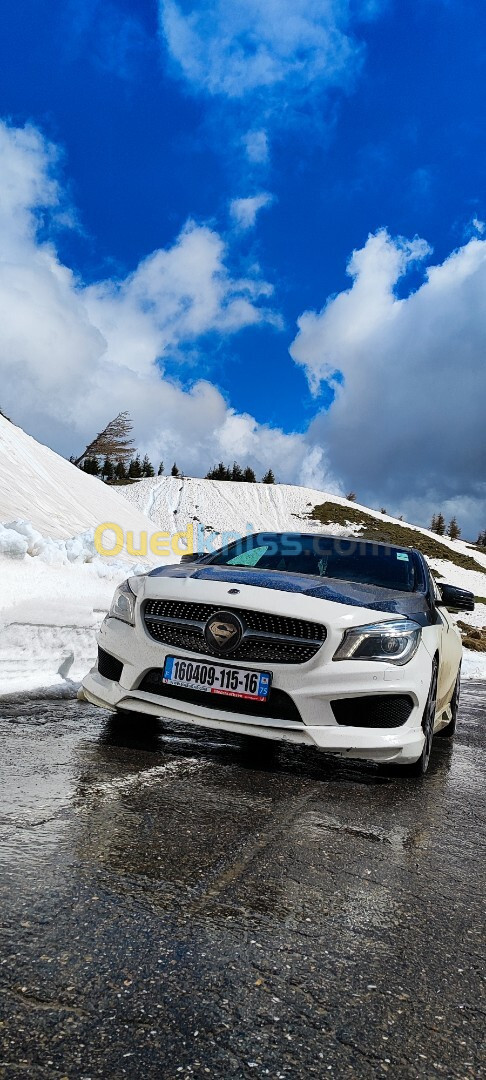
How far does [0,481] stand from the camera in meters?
16.6

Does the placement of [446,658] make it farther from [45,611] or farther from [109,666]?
[45,611]

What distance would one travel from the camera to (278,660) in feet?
12.7

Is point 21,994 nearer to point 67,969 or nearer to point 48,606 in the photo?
point 67,969

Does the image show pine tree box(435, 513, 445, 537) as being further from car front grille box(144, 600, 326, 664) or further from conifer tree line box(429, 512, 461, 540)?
car front grille box(144, 600, 326, 664)

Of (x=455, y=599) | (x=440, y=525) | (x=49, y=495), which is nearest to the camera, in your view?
(x=455, y=599)

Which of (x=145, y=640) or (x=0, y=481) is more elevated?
(x=0, y=481)

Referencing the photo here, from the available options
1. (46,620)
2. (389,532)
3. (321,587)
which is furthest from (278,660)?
(389,532)

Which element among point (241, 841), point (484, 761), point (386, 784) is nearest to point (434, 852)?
point (241, 841)

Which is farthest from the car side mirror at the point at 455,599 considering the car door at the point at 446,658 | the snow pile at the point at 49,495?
the snow pile at the point at 49,495

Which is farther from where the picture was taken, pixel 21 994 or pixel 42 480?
Answer: pixel 42 480

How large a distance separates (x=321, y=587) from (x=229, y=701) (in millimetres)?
898

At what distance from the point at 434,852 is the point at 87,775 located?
159cm

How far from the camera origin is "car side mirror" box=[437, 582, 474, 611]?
5398 millimetres

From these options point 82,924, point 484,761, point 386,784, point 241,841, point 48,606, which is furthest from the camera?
point 48,606
